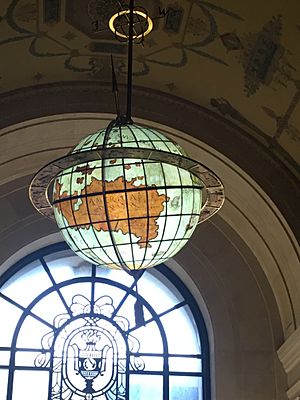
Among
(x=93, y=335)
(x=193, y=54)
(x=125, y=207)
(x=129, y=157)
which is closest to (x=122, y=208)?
(x=125, y=207)

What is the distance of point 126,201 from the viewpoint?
432 centimetres

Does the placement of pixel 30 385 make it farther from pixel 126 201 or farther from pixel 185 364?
pixel 126 201

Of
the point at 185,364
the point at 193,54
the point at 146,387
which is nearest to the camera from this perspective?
the point at 193,54

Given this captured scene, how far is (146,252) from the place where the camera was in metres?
4.46

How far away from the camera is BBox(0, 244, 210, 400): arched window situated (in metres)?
9.02

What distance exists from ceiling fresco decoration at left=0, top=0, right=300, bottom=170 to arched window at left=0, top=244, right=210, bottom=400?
2.52 meters

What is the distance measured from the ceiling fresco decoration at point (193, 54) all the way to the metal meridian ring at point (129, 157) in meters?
2.74

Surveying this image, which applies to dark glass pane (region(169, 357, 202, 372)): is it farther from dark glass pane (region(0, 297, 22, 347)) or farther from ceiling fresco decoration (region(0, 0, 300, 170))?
ceiling fresco decoration (region(0, 0, 300, 170))

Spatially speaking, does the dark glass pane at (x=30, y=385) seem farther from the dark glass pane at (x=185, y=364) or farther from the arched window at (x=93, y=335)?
the dark glass pane at (x=185, y=364)

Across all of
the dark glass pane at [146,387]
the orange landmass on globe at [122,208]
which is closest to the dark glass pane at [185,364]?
the dark glass pane at [146,387]

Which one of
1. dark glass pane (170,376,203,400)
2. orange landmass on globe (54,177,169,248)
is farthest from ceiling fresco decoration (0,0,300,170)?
orange landmass on globe (54,177,169,248)

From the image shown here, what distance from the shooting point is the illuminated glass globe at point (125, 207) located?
14.2 feet

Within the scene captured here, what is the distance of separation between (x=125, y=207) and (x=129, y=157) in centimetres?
31

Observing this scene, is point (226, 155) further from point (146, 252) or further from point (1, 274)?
point (146, 252)
